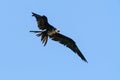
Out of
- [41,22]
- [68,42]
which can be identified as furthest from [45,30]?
[68,42]

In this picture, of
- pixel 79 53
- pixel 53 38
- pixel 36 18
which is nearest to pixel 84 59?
pixel 79 53

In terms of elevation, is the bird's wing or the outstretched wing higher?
the outstretched wing

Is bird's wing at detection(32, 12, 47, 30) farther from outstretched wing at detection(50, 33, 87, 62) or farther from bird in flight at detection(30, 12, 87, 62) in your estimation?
outstretched wing at detection(50, 33, 87, 62)

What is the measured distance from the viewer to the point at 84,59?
40656 mm

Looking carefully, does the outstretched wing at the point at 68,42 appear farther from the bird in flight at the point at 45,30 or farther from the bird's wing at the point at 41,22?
the bird's wing at the point at 41,22

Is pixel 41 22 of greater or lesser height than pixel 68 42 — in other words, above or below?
below

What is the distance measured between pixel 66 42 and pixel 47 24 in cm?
331

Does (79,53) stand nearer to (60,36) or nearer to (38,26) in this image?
(60,36)

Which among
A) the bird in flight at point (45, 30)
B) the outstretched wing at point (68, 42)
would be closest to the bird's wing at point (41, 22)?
the bird in flight at point (45, 30)

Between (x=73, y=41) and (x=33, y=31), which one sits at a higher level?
(x=73, y=41)

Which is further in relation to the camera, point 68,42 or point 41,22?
point 68,42

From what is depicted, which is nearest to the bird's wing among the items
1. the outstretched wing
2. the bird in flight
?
the bird in flight

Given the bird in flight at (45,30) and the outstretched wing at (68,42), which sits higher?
the outstretched wing at (68,42)

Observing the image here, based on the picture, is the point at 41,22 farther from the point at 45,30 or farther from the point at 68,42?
the point at 68,42
